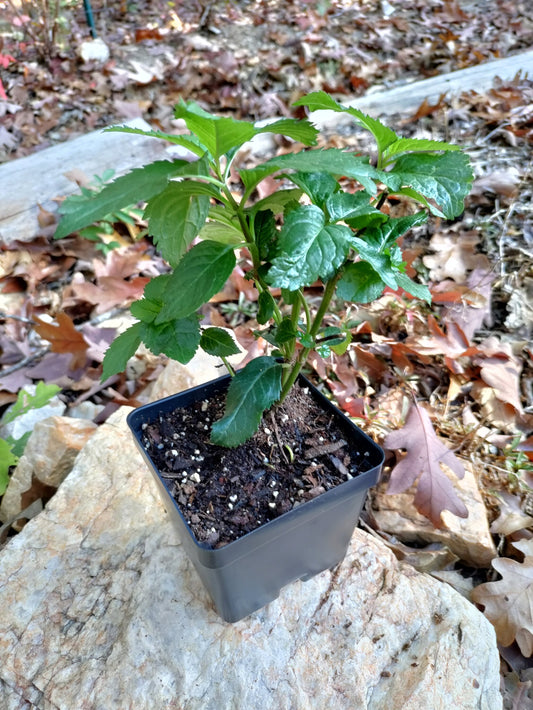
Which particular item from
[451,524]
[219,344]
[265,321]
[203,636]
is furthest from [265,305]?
[451,524]

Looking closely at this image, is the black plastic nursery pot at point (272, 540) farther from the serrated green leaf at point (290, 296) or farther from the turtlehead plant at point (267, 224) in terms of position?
the serrated green leaf at point (290, 296)

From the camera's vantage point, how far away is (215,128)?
1.81 ft

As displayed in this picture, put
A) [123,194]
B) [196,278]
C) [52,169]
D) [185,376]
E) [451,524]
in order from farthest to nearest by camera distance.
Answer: [52,169] < [185,376] < [451,524] < [196,278] < [123,194]

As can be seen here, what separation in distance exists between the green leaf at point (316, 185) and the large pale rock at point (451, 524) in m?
0.87

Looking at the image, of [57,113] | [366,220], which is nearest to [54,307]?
[366,220]

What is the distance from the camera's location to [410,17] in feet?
14.2

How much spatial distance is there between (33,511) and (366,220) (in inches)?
45.0

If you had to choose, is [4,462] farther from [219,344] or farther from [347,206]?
[347,206]

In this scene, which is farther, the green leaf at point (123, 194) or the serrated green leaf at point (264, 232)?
the serrated green leaf at point (264, 232)

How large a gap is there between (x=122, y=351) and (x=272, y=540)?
Result: 1.33ft

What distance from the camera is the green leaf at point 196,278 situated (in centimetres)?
63

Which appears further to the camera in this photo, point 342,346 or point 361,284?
point 342,346

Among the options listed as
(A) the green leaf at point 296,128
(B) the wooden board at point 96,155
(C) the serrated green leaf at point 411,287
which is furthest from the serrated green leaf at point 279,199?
(B) the wooden board at point 96,155

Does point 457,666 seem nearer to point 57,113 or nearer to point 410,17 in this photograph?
point 57,113
